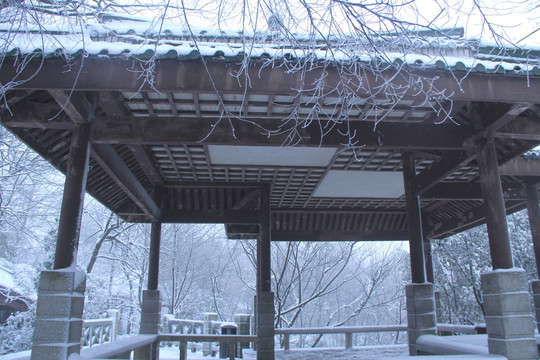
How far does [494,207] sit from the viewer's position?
4.52 m

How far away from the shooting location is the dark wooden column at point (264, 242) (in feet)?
24.1

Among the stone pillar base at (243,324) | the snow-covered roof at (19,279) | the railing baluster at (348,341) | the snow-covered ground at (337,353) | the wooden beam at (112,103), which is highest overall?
the wooden beam at (112,103)

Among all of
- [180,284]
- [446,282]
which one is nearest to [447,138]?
[446,282]

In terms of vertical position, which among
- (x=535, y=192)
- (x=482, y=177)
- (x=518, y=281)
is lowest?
(x=518, y=281)

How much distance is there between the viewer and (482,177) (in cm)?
470

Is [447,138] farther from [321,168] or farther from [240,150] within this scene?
[240,150]

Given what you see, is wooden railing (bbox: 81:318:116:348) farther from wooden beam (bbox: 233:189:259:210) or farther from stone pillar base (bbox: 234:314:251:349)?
wooden beam (bbox: 233:189:259:210)

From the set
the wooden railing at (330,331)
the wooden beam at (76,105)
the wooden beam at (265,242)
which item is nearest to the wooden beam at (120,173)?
the wooden beam at (76,105)

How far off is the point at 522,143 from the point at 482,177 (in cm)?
106

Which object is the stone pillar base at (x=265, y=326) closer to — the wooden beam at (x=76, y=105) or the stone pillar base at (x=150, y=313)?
the stone pillar base at (x=150, y=313)

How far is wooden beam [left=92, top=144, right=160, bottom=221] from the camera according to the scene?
488 cm

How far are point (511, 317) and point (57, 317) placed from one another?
4.35 meters

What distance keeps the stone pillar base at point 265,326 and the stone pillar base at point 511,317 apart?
3.70m

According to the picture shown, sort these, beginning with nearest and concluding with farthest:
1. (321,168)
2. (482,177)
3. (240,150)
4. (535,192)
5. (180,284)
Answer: (482,177) < (240,150) < (321,168) < (535,192) < (180,284)
